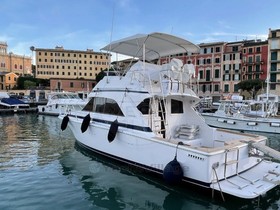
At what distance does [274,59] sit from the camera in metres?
53.4

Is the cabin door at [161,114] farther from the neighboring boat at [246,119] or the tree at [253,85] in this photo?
the tree at [253,85]

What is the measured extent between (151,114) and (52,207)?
4.75 metres

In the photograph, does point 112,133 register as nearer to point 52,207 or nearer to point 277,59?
point 52,207

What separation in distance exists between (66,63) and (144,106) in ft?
311

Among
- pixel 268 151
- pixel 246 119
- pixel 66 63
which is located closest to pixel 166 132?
pixel 268 151

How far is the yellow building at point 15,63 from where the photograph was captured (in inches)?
3898

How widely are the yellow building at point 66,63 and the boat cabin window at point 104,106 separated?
83498 millimetres

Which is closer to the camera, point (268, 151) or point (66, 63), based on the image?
point (268, 151)

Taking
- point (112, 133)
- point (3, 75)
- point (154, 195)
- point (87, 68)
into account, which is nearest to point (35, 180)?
point (112, 133)

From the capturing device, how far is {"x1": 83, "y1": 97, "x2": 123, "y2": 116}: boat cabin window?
11.0 metres

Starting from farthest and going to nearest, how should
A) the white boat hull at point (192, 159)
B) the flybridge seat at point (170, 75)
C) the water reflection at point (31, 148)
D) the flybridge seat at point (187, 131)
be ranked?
the water reflection at point (31, 148), the flybridge seat at point (187, 131), the flybridge seat at point (170, 75), the white boat hull at point (192, 159)

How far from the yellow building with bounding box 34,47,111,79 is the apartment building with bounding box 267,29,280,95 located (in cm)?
5590

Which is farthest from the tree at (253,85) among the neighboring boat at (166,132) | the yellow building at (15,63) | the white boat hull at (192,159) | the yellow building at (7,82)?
the yellow building at (15,63)

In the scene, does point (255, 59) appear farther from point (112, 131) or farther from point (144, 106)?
point (112, 131)
